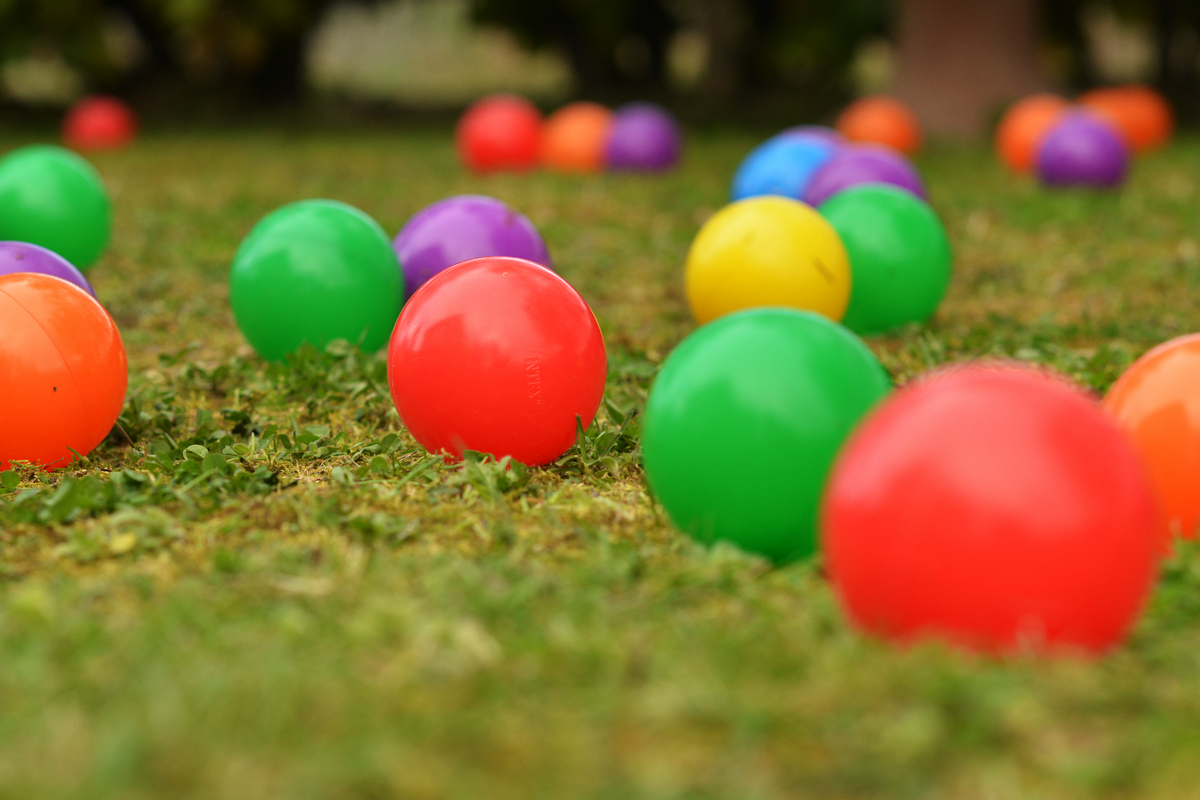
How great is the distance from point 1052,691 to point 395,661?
4.32 feet

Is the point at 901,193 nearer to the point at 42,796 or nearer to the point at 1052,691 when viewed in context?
the point at 1052,691

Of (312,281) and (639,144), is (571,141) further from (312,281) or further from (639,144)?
(312,281)

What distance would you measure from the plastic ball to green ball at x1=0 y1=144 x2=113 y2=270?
4.14 meters

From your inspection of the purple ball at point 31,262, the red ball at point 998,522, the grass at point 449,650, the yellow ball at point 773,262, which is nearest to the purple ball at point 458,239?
the grass at point 449,650

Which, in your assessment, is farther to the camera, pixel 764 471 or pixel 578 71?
pixel 578 71

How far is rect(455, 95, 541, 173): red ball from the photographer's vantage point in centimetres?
1225

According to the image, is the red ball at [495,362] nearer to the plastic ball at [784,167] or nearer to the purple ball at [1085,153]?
the plastic ball at [784,167]

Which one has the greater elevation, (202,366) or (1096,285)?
(1096,285)

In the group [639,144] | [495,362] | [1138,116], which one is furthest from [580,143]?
[495,362]

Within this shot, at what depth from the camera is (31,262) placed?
4879 mm

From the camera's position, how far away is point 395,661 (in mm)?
2631

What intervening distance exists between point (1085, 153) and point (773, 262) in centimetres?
586

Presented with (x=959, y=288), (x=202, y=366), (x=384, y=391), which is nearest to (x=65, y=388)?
(x=384, y=391)

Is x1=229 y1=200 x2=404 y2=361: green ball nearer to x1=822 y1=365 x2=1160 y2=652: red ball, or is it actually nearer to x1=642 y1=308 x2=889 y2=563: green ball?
x1=642 y1=308 x2=889 y2=563: green ball
